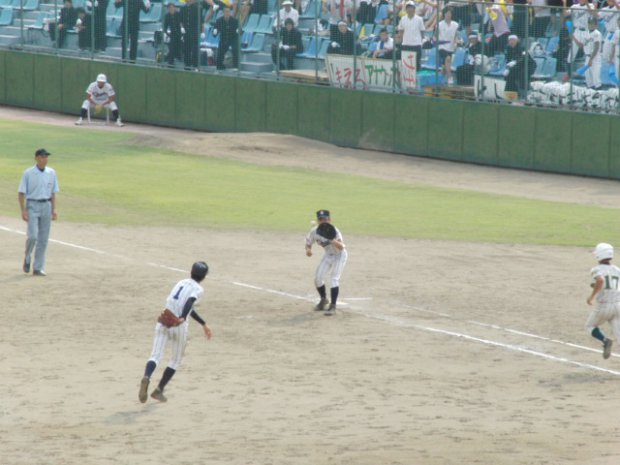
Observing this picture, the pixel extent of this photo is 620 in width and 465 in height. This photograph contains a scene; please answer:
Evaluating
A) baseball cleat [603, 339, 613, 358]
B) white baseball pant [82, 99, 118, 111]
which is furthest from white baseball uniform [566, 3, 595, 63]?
baseball cleat [603, 339, 613, 358]

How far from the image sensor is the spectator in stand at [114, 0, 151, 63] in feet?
136

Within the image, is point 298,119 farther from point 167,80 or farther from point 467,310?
point 467,310

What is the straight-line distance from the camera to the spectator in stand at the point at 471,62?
34.6 metres

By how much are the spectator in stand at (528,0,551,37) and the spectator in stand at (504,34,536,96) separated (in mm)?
497

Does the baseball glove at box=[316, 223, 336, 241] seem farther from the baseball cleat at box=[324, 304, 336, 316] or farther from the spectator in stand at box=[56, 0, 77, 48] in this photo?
the spectator in stand at box=[56, 0, 77, 48]

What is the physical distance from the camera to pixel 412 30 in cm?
3569

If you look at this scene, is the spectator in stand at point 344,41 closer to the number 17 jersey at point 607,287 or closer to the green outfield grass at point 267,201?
the green outfield grass at point 267,201

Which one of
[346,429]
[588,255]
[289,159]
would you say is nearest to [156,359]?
[346,429]

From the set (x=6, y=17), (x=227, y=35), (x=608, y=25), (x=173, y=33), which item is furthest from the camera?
(x=6, y=17)

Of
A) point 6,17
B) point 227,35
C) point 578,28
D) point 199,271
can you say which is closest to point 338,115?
point 227,35

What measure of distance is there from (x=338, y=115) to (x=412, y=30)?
12.0ft

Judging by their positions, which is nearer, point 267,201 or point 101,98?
point 267,201

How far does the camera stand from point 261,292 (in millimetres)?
21422

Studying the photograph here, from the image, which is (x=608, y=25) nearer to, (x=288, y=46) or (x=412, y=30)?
(x=412, y=30)
